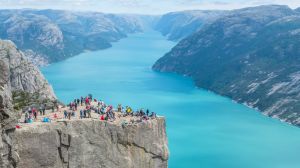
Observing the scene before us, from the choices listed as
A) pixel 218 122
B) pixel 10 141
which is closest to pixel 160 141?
pixel 10 141

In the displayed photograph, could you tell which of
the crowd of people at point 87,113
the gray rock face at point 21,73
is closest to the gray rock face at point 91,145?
the crowd of people at point 87,113

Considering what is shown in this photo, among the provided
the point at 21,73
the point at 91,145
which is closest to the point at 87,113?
the point at 91,145

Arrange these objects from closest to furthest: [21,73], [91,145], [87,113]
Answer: [91,145] → [87,113] → [21,73]

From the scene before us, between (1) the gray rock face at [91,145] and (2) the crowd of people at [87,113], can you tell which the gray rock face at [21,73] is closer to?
(2) the crowd of people at [87,113]

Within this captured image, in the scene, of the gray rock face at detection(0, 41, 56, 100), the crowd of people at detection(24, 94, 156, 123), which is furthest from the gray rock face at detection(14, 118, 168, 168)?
the gray rock face at detection(0, 41, 56, 100)

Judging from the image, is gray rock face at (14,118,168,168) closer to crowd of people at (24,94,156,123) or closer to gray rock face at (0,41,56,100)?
crowd of people at (24,94,156,123)

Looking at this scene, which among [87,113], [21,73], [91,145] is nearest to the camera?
[91,145]

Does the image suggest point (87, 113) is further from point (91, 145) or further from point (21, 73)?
point (21, 73)

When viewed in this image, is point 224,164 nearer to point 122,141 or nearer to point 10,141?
point 122,141
